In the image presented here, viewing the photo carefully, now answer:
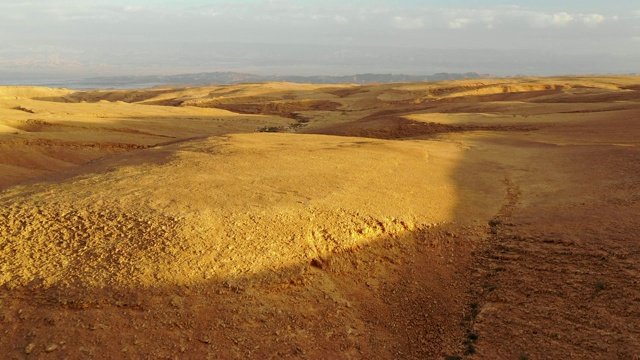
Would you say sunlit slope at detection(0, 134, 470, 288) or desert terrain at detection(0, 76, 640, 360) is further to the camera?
sunlit slope at detection(0, 134, 470, 288)

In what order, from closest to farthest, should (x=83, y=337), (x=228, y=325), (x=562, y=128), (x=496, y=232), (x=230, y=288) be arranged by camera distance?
1. (x=83, y=337)
2. (x=228, y=325)
3. (x=230, y=288)
4. (x=496, y=232)
5. (x=562, y=128)

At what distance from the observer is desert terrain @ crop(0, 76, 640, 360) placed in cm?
739

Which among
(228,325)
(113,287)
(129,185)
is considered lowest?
(228,325)

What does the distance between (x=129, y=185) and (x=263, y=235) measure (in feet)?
12.3

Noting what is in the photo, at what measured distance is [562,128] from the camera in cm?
2327

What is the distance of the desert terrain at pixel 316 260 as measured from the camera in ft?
24.2

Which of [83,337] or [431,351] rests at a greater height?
[83,337]

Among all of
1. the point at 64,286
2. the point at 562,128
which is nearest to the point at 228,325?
the point at 64,286

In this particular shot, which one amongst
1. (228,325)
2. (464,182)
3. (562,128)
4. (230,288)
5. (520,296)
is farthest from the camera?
(562,128)

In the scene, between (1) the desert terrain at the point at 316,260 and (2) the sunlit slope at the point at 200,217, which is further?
(2) the sunlit slope at the point at 200,217

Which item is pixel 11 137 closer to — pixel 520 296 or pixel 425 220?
pixel 425 220

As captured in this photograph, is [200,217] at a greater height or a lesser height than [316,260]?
greater

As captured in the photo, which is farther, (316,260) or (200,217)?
(200,217)

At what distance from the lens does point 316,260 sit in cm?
887
